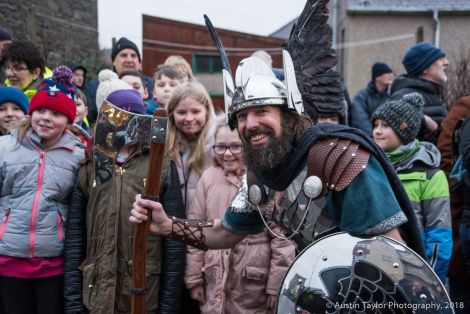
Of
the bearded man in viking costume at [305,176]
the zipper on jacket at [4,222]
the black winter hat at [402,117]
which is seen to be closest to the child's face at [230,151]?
the bearded man in viking costume at [305,176]

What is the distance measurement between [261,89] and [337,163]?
52 cm

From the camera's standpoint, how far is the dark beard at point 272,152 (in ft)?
7.62

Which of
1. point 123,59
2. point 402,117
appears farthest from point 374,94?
point 402,117

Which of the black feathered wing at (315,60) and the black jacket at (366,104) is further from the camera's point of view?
the black jacket at (366,104)

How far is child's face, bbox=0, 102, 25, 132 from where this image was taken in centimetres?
386

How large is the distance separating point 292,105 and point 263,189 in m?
0.43

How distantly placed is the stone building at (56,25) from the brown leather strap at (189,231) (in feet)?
20.7

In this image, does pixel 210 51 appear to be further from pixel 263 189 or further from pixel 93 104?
pixel 263 189

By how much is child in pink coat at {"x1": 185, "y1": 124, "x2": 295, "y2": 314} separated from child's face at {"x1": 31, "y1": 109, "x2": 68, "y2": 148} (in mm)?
915

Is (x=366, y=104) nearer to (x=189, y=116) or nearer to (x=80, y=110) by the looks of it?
(x=189, y=116)

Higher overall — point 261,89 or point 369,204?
point 261,89

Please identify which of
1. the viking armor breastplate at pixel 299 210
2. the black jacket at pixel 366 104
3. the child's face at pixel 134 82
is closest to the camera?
the viking armor breastplate at pixel 299 210

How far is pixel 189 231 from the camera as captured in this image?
2.75 m

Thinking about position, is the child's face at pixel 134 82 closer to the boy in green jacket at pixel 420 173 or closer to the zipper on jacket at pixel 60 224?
the zipper on jacket at pixel 60 224
